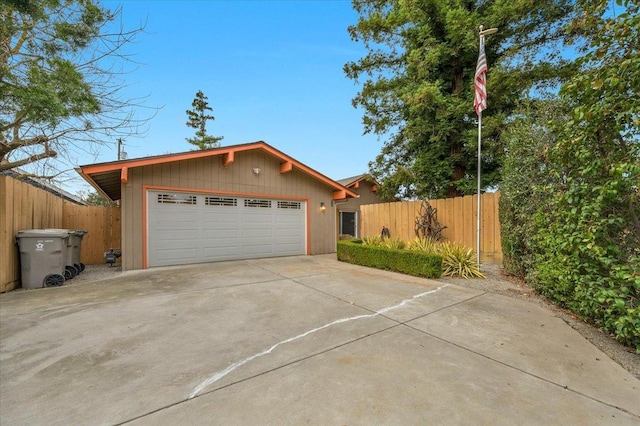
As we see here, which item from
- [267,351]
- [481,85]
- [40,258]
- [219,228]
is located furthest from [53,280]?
[481,85]

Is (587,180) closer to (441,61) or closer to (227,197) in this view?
(227,197)

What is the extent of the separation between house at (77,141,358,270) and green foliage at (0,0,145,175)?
0.97 m

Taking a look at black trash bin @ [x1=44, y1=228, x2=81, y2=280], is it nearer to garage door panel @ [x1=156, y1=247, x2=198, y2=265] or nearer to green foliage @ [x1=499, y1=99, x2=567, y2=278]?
garage door panel @ [x1=156, y1=247, x2=198, y2=265]

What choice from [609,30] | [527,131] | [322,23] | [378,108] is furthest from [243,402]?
[378,108]

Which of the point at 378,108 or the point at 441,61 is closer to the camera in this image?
the point at 441,61

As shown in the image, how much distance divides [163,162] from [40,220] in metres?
3.09

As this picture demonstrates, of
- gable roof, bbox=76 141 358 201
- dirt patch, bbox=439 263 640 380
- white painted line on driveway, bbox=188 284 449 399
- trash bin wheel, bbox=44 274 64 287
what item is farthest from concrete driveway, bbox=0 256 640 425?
gable roof, bbox=76 141 358 201

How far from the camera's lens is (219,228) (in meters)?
8.45

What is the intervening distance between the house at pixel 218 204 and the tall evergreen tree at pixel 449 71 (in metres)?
4.16

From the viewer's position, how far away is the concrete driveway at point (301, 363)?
5.91 ft

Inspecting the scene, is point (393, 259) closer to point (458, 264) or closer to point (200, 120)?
point (458, 264)

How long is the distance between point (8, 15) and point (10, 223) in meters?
3.74

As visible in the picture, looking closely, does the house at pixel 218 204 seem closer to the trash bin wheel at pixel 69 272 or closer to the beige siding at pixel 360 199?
the trash bin wheel at pixel 69 272

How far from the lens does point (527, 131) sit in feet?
16.0
